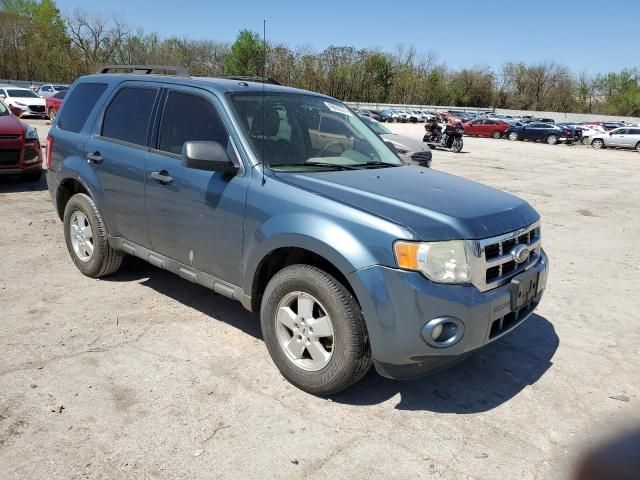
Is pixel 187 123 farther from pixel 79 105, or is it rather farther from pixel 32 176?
pixel 32 176

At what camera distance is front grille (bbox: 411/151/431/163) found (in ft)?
43.9

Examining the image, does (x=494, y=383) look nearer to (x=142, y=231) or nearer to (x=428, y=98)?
(x=142, y=231)

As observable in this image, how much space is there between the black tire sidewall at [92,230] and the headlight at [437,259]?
312cm

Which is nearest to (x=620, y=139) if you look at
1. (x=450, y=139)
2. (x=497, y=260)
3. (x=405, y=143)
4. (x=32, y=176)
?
(x=450, y=139)

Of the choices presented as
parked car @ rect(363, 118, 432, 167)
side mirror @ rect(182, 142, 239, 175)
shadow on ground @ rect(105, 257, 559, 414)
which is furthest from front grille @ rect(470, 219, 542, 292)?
parked car @ rect(363, 118, 432, 167)

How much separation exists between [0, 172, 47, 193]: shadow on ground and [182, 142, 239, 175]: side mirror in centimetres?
734

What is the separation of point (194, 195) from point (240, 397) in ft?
4.78

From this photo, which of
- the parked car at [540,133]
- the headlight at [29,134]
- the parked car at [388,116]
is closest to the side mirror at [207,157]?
the headlight at [29,134]

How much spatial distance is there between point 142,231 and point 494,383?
296cm

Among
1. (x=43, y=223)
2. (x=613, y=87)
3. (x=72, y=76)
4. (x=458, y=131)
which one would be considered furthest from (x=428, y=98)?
(x=43, y=223)

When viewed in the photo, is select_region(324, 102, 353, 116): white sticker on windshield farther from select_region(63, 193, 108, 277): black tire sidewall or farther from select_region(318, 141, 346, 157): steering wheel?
select_region(63, 193, 108, 277): black tire sidewall

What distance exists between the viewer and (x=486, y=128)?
134 ft

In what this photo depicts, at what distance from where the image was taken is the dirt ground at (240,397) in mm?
2785

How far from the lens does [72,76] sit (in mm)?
70312
